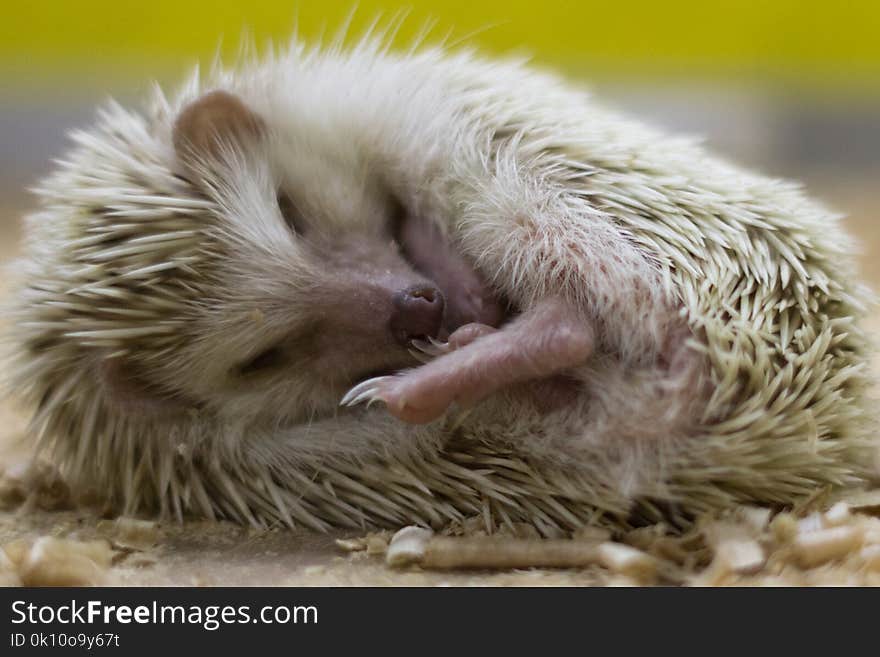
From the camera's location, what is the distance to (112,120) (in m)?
2.12

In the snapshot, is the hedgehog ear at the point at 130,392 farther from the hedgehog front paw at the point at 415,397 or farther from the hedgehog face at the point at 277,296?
the hedgehog front paw at the point at 415,397

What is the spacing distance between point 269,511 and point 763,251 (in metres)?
1.01

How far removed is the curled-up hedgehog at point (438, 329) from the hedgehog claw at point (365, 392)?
11 millimetres

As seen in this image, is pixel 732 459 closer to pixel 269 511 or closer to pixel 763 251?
pixel 763 251

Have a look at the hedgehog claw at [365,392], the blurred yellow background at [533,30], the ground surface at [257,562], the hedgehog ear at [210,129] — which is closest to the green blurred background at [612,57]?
the blurred yellow background at [533,30]

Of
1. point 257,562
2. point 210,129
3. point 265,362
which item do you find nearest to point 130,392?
point 265,362

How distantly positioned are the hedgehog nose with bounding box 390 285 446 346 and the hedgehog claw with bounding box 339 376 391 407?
3.9 inches

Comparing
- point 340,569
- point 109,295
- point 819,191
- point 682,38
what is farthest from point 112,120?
point 819,191

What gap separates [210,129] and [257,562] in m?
0.83

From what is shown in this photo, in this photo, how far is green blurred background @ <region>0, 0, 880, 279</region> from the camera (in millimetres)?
3195

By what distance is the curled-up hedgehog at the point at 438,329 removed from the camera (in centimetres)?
173

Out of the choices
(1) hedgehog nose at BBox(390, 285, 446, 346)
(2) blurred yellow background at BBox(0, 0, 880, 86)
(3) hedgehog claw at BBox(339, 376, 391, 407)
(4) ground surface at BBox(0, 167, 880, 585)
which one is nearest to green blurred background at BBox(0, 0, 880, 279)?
(2) blurred yellow background at BBox(0, 0, 880, 86)

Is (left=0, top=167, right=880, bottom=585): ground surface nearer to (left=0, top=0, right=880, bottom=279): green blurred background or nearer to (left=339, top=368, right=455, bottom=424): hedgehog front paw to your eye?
(left=339, top=368, right=455, bottom=424): hedgehog front paw

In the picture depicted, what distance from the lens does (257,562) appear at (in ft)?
5.77
